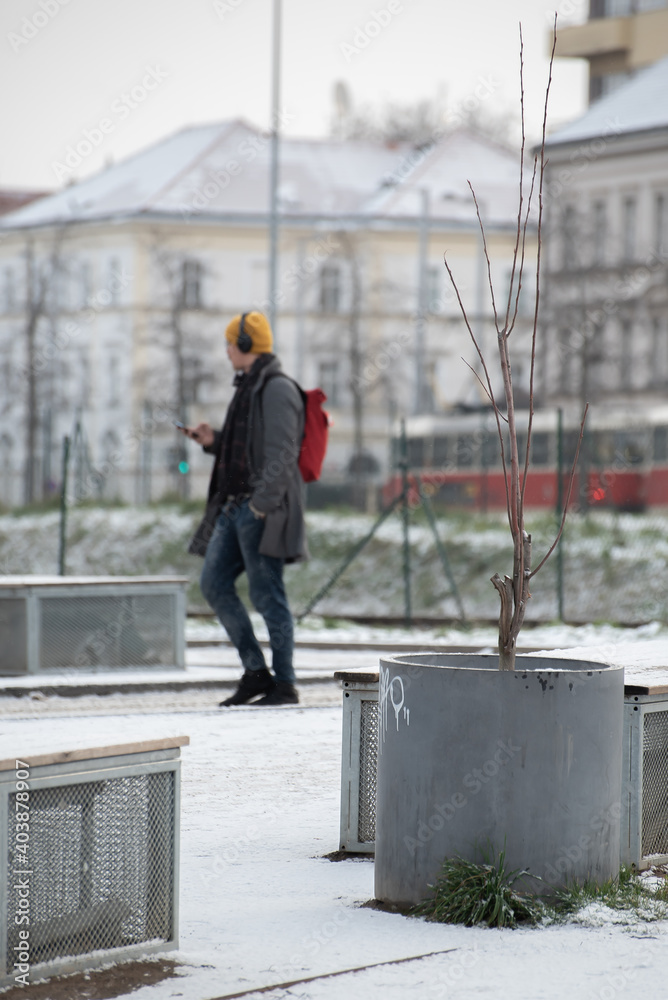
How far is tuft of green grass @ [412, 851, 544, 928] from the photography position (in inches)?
166

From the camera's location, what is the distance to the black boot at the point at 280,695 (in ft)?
29.0

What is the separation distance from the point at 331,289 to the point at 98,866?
2316 inches

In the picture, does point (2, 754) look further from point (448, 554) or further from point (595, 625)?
point (448, 554)

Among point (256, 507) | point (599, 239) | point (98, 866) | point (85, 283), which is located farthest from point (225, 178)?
point (98, 866)

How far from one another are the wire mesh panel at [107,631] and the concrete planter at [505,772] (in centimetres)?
617

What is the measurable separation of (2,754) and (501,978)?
4.14 ft

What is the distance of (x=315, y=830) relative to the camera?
18.6 ft

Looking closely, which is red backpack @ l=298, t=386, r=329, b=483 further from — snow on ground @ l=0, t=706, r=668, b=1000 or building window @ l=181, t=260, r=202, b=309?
building window @ l=181, t=260, r=202, b=309

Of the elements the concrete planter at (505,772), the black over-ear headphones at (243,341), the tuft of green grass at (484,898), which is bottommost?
the tuft of green grass at (484,898)

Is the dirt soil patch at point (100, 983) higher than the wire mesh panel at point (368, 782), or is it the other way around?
the wire mesh panel at point (368, 782)

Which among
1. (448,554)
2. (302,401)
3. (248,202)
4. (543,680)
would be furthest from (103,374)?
(543,680)

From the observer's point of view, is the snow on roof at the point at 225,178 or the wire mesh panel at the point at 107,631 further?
the snow on roof at the point at 225,178

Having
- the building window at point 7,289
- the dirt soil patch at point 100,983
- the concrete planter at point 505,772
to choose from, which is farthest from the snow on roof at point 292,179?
the dirt soil patch at point 100,983

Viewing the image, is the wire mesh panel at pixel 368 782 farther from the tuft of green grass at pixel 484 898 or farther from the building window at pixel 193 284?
the building window at pixel 193 284
